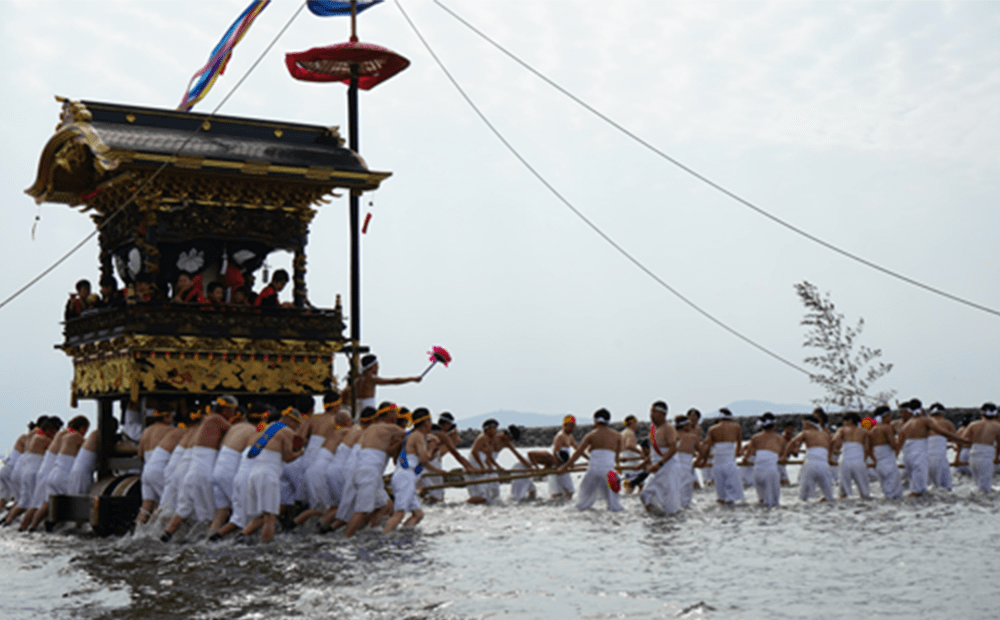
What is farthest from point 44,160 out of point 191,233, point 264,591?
point 264,591

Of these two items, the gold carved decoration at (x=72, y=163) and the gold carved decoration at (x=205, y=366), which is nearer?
the gold carved decoration at (x=205, y=366)

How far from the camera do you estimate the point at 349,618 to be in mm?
8305

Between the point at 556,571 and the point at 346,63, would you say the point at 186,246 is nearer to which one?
the point at 346,63

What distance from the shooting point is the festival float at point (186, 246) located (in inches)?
609

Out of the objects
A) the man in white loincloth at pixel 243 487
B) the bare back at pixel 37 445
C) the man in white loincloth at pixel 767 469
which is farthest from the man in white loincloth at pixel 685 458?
the bare back at pixel 37 445

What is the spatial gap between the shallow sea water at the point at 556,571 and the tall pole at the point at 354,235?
3070mm

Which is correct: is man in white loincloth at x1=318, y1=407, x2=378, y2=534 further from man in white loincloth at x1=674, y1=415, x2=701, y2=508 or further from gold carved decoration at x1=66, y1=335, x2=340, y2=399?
man in white loincloth at x1=674, y1=415, x2=701, y2=508

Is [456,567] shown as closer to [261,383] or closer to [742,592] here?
[742,592]

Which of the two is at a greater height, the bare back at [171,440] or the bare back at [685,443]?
the bare back at [171,440]

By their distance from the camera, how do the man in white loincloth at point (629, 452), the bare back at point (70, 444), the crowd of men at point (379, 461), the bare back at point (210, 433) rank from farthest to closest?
the man in white loincloth at point (629, 452)
the bare back at point (70, 444)
the bare back at point (210, 433)
the crowd of men at point (379, 461)

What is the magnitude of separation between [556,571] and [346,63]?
12039 mm

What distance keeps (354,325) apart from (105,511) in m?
5.09

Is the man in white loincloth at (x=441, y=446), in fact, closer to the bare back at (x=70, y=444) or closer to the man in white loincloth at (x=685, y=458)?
the man in white loincloth at (x=685, y=458)

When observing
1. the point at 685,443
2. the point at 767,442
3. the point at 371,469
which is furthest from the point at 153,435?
the point at 767,442
